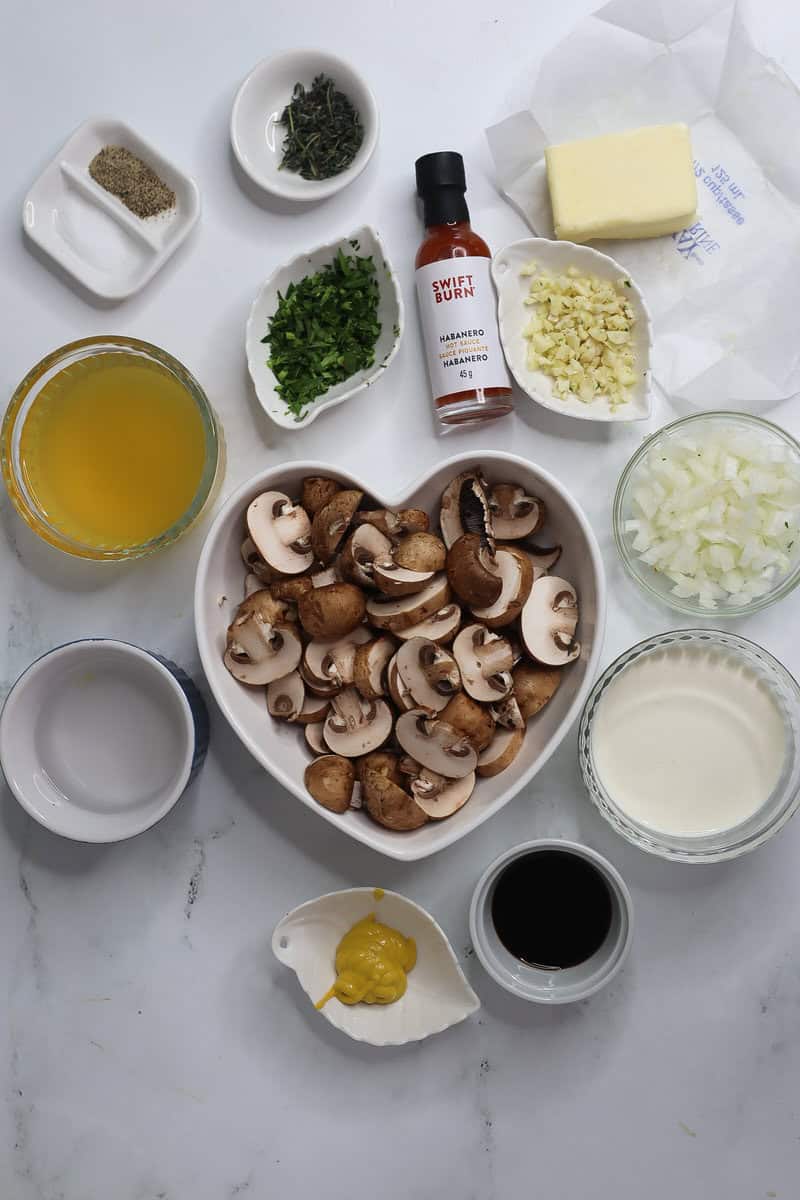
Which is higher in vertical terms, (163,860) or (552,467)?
(552,467)

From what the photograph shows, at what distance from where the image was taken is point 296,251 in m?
1.50

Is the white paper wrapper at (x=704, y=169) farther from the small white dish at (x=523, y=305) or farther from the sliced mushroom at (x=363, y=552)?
the sliced mushroom at (x=363, y=552)

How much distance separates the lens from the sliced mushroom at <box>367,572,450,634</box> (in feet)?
4.22

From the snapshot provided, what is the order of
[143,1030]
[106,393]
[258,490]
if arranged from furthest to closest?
1. [143,1030]
2. [106,393]
3. [258,490]

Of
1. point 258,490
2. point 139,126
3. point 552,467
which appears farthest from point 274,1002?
point 139,126

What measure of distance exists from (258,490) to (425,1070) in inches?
39.1

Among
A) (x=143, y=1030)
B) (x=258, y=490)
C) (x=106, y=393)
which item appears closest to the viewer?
(x=258, y=490)

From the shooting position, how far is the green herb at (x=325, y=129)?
146 cm

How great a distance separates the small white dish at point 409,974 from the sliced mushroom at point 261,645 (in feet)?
1.17

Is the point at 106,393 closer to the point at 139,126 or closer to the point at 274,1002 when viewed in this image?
the point at 139,126

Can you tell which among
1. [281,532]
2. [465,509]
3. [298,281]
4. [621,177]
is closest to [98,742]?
[281,532]

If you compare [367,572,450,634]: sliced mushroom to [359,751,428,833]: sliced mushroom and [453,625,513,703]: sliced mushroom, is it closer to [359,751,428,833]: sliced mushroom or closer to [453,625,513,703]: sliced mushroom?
[453,625,513,703]: sliced mushroom

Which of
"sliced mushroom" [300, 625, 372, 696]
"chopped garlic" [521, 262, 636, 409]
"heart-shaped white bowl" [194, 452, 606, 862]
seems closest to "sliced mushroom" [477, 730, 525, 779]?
"heart-shaped white bowl" [194, 452, 606, 862]

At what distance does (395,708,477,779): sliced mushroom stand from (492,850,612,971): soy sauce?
0.71 ft
